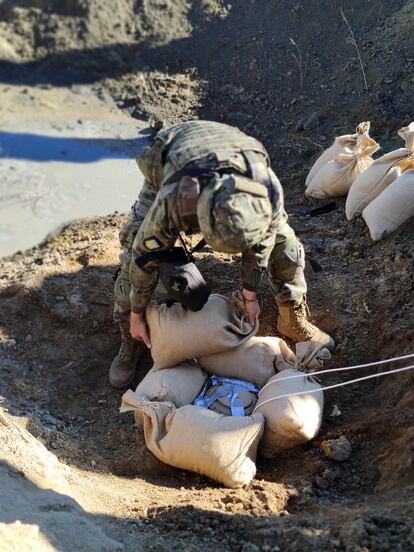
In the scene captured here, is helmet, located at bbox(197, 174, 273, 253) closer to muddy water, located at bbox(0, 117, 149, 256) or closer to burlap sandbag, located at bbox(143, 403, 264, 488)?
burlap sandbag, located at bbox(143, 403, 264, 488)

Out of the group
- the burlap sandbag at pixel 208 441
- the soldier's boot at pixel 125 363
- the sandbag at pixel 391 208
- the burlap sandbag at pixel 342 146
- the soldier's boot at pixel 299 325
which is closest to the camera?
the burlap sandbag at pixel 208 441

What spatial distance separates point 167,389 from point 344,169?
7.13 feet

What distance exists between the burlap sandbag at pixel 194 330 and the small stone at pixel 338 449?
69cm

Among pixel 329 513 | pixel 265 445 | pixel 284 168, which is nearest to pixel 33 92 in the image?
pixel 284 168

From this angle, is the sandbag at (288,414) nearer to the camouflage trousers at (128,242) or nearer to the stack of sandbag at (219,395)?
the stack of sandbag at (219,395)

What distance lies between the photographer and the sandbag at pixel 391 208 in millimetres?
3896

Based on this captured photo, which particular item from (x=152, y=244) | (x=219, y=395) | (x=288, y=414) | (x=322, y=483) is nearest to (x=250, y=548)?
(x=322, y=483)

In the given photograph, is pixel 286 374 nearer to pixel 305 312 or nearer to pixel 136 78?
pixel 305 312

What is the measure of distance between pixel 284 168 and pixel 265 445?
3194mm

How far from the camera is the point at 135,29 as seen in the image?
816 cm

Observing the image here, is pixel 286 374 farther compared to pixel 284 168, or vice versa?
pixel 284 168

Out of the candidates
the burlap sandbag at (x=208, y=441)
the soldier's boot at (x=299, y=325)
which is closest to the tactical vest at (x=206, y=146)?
the soldier's boot at (x=299, y=325)

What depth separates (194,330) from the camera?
3.29m

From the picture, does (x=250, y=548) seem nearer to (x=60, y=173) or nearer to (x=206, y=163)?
(x=206, y=163)
